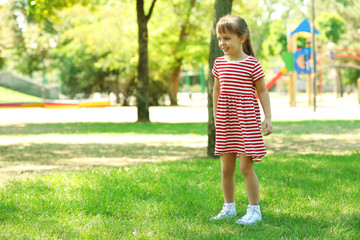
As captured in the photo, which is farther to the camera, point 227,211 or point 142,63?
point 142,63

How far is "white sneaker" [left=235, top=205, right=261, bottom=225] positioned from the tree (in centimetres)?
1263

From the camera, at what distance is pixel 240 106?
12.5 ft

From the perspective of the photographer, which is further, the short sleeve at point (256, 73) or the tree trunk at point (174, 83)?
the tree trunk at point (174, 83)

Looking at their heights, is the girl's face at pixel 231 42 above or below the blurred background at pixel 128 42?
below

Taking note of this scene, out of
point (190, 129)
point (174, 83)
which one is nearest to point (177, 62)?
point (174, 83)

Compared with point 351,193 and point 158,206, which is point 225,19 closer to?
point 158,206

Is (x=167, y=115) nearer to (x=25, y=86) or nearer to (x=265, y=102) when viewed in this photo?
(x=265, y=102)

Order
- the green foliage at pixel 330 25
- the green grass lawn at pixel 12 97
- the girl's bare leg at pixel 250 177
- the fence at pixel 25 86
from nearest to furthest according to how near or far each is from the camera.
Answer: the girl's bare leg at pixel 250 177
the green grass lawn at pixel 12 97
the fence at pixel 25 86
the green foliage at pixel 330 25

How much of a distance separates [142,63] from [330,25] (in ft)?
111

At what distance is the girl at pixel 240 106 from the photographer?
3795mm

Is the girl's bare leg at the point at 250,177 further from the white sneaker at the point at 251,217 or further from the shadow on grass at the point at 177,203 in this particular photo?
the shadow on grass at the point at 177,203

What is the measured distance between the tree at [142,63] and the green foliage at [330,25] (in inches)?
1302

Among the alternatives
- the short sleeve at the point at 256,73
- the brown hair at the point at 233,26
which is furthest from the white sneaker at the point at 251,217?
the brown hair at the point at 233,26

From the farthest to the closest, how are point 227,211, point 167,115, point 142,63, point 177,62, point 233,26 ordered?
point 177,62
point 167,115
point 142,63
point 227,211
point 233,26
